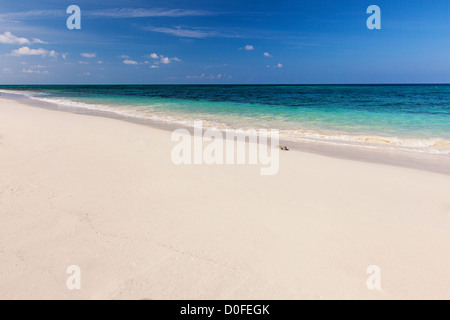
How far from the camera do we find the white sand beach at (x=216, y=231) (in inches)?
93.4

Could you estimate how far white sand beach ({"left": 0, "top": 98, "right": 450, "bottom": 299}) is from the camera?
2371mm

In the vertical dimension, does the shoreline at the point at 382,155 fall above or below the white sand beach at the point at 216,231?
above

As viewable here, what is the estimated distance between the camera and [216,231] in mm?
3166

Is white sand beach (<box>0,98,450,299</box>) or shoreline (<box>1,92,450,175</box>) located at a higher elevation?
shoreline (<box>1,92,450,175</box>)

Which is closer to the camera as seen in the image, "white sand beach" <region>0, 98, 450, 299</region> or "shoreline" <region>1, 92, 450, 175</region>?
"white sand beach" <region>0, 98, 450, 299</region>

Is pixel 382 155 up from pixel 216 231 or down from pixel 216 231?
up

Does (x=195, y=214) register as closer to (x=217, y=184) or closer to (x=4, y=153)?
(x=217, y=184)

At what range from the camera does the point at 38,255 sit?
8.64 ft

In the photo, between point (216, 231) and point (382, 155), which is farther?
point (382, 155)

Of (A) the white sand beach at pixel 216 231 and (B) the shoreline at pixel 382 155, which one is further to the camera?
(B) the shoreline at pixel 382 155
